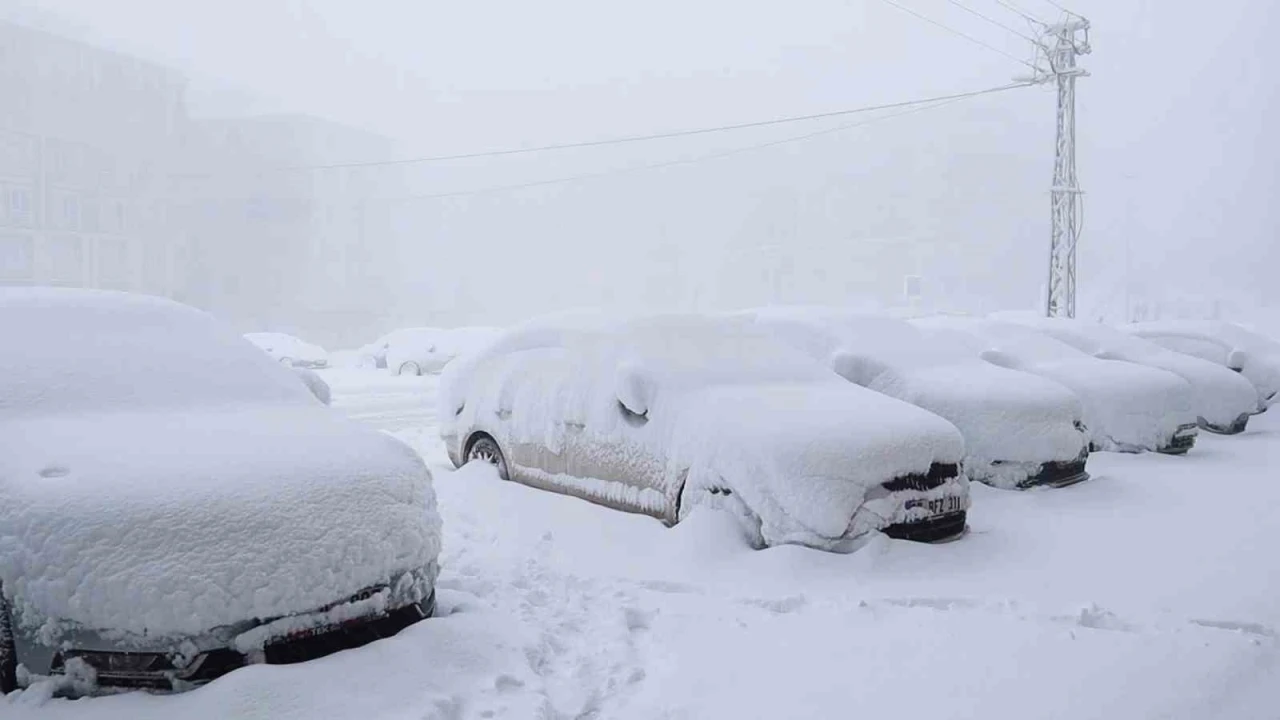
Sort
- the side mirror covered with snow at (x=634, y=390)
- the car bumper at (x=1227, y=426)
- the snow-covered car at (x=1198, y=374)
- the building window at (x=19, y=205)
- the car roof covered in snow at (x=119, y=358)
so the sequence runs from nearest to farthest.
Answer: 1. the car roof covered in snow at (x=119, y=358)
2. the side mirror covered with snow at (x=634, y=390)
3. the snow-covered car at (x=1198, y=374)
4. the car bumper at (x=1227, y=426)
5. the building window at (x=19, y=205)

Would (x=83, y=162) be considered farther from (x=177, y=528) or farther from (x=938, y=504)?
(x=938, y=504)

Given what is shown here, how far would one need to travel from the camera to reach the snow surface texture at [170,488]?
2.69 metres

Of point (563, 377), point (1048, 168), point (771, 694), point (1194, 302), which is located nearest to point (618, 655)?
point (771, 694)

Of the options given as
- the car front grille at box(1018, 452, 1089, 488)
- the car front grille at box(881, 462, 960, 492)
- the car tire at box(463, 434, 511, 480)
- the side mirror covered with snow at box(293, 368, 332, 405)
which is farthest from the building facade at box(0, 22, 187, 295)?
the car front grille at box(1018, 452, 1089, 488)

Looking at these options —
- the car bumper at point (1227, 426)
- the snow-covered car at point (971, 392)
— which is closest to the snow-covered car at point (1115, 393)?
the snow-covered car at point (971, 392)

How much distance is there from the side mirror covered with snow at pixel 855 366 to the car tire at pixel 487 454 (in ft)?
9.48

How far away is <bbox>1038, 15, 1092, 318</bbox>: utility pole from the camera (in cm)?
1762

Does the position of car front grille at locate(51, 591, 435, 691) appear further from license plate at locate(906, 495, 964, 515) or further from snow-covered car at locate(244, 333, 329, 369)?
snow-covered car at locate(244, 333, 329, 369)

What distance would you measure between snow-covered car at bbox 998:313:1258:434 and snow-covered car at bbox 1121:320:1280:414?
175cm

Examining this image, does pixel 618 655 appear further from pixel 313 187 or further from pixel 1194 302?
pixel 1194 302

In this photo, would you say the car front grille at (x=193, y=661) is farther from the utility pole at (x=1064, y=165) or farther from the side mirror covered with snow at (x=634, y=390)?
the utility pole at (x=1064, y=165)

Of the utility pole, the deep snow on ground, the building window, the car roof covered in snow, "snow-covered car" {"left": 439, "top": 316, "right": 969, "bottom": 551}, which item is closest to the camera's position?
the deep snow on ground

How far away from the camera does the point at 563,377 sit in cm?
605

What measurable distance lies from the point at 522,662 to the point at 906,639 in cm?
170
